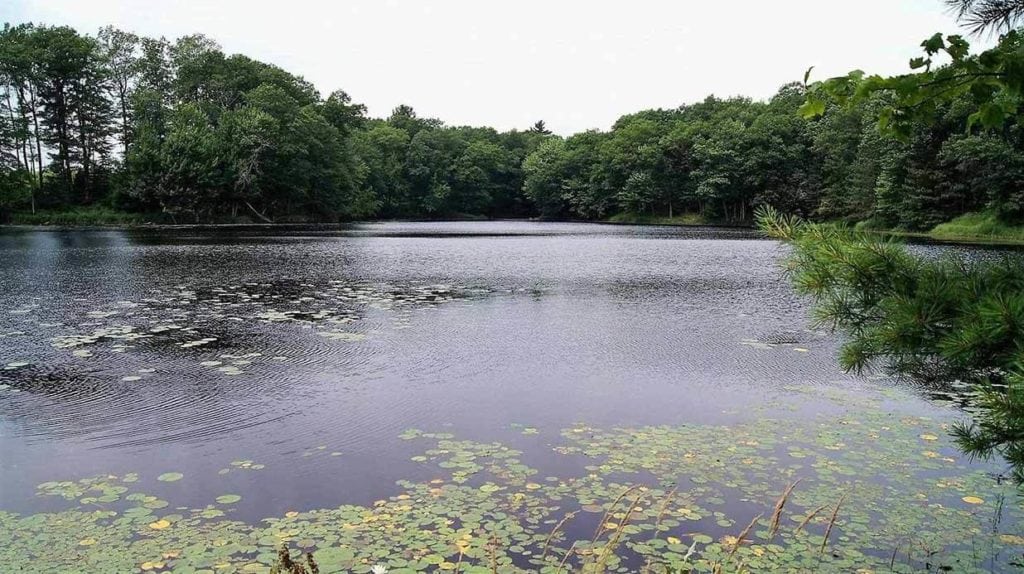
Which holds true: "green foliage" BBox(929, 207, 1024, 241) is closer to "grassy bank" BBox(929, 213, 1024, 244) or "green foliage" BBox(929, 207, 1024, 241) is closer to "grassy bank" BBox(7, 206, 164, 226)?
"grassy bank" BBox(929, 213, 1024, 244)

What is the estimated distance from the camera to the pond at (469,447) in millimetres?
4426

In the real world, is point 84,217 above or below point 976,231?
above

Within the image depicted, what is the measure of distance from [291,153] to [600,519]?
202ft

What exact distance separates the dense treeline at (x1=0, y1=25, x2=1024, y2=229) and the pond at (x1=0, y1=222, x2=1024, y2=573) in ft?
121

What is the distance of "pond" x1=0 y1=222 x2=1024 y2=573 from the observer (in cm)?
443

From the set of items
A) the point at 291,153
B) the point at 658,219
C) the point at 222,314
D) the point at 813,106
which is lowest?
the point at 222,314

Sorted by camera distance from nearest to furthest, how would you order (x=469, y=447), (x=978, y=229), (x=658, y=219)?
(x=469, y=447) < (x=978, y=229) < (x=658, y=219)

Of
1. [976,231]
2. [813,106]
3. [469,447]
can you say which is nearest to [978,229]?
[976,231]

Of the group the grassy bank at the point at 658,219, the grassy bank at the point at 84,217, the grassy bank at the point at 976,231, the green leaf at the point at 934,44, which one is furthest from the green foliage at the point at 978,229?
the grassy bank at the point at 84,217

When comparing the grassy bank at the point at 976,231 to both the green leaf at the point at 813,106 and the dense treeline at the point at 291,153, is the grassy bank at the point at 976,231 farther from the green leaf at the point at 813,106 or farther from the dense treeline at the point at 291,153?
the green leaf at the point at 813,106

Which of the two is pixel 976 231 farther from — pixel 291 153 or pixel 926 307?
pixel 291 153

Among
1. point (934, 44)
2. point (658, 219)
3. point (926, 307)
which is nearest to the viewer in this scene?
point (934, 44)

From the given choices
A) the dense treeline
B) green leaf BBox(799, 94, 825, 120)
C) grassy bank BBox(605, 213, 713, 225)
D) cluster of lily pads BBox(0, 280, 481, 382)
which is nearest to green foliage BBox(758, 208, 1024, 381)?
green leaf BBox(799, 94, 825, 120)

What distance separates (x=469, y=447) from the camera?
6.36 meters
